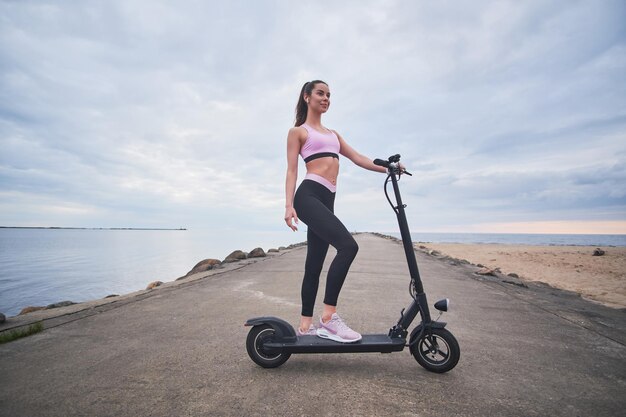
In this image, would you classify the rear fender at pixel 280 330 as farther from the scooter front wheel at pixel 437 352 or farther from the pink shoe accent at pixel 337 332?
the scooter front wheel at pixel 437 352

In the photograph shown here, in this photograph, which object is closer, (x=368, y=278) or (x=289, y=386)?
(x=289, y=386)

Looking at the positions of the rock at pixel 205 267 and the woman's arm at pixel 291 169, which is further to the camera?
the rock at pixel 205 267

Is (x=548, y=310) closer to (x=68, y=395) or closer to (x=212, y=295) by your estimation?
(x=212, y=295)

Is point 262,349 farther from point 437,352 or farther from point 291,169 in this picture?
point 291,169

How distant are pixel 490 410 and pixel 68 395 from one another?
278 centimetres

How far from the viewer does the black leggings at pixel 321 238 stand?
2.59 meters

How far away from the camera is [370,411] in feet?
6.28

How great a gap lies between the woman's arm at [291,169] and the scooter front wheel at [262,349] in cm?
95

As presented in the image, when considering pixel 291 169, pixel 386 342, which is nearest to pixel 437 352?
pixel 386 342

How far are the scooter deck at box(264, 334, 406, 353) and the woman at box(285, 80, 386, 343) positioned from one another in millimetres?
57

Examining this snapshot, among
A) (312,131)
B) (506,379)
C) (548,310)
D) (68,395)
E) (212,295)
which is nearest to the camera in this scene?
(68,395)

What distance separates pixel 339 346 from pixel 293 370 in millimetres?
441

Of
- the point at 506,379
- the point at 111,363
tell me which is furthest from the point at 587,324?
the point at 111,363

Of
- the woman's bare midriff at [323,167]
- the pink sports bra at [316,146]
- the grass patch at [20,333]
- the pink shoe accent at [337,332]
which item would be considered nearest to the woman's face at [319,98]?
the pink sports bra at [316,146]
